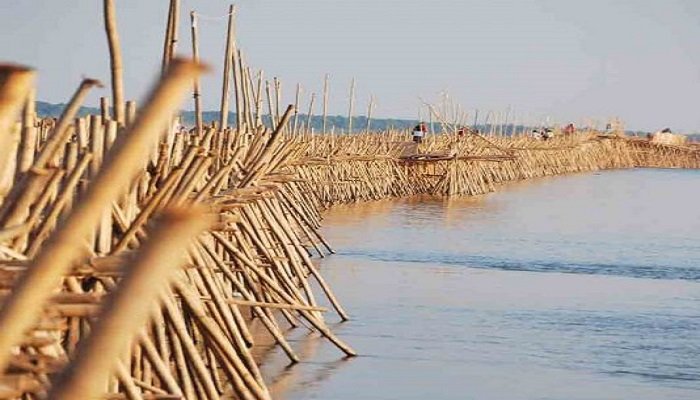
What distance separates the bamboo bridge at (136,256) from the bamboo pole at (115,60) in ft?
0.28

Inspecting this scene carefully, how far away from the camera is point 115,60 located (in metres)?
6.42

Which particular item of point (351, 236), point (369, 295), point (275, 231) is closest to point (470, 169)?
point (351, 236)

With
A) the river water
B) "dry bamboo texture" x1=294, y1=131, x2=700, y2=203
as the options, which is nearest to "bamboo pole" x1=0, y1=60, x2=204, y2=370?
the river water

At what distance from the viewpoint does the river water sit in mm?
9797

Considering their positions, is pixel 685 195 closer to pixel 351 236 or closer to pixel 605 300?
pixel 351 236

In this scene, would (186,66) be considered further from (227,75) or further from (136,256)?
(227,75)

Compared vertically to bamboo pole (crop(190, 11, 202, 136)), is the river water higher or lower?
lower

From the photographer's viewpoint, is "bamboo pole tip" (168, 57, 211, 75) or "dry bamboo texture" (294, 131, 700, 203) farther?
"dry bamboo texture" (294, 131, 700, 203)

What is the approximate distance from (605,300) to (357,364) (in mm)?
6097

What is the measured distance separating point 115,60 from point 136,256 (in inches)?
220

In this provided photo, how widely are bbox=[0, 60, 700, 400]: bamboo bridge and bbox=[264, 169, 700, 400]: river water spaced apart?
0.42 meters

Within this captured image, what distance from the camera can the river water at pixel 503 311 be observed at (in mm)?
9797

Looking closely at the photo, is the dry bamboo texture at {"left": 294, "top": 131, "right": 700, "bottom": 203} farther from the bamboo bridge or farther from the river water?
the bamboo bridge

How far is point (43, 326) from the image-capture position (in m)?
3.41
